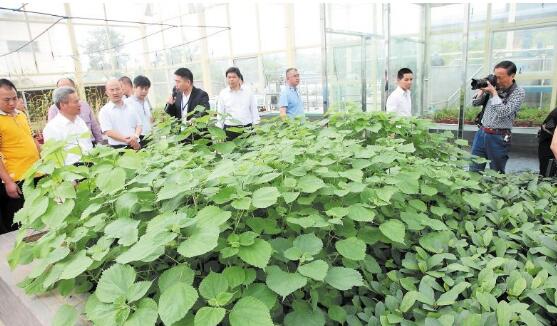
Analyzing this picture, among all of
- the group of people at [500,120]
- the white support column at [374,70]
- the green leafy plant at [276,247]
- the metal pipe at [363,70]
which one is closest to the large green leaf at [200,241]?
the green leafy plant at [276,247]

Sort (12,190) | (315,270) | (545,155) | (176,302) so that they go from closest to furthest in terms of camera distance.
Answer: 1. (176,302)
2. (315,270)
3. (12,190)
4. (545,155)

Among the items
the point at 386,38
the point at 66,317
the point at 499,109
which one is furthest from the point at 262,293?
the point at 386,38

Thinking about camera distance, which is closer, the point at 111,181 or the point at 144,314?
the point at 144,314

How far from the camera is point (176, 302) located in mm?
671

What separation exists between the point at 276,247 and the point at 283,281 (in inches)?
5.7

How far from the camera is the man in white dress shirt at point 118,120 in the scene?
3365mm

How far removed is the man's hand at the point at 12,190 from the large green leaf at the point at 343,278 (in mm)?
2635

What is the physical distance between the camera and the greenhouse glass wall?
5008 mm

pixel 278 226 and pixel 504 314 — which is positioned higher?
pixel 278 226

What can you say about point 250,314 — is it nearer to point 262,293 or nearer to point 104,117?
point 262,293

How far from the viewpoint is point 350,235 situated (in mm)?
989

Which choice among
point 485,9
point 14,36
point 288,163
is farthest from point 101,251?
point 14,36

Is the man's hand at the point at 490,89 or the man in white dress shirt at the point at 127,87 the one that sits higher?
the man in white dress shirt at the point at 127,87

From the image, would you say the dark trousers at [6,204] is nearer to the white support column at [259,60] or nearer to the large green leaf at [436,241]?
the large green leaf at [436,241]
